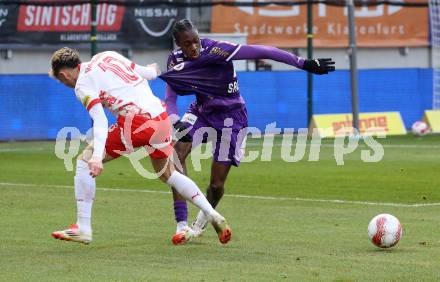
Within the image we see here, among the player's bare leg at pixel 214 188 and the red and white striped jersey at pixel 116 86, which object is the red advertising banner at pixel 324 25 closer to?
the player's bare leg at pixel 214 188

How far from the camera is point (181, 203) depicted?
12.3 metres

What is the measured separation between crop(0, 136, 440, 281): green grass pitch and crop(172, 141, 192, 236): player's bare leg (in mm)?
237

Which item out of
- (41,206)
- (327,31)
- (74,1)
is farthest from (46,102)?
(41,206)

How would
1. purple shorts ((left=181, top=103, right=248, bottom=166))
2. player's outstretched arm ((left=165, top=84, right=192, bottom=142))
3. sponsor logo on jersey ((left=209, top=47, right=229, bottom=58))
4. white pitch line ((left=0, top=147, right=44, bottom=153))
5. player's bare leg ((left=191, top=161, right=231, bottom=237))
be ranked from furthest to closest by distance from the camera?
white pitch line ((left=0, top=147, right=44, bottom=153))
purple shorts ((left=181, top=103, right=248, bottom=166))
player's bare leg ((left=191, top=161, right=231, bottom=237))
player's outstretched arm ((left=165, top=84, right=192, bottom=142))
sponsor logo on jersey ((left=209, top=47, right=229, bottom=58))

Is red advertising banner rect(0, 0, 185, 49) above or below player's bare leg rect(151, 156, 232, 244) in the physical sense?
below

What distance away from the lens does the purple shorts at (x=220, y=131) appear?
41.3 feet

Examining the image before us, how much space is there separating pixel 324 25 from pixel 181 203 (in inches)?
944

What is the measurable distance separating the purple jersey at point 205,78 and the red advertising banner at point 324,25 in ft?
69.4

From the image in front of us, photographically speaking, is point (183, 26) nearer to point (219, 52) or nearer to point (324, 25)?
point (219, 52)

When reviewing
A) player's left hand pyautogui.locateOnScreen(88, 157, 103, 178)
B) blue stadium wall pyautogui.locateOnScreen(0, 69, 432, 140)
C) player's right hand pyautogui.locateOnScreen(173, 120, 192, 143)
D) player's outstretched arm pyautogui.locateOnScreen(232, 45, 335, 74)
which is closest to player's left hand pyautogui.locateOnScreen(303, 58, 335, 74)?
player's outstretched arm pyautogui.locateOnScreen(232, 45, 335, 74)

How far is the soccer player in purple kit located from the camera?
483 inches

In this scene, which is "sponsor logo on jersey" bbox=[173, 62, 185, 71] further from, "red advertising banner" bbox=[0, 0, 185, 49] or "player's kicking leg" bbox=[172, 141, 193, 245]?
"red advertising banner" bbox=[0, 0, 185, 49]

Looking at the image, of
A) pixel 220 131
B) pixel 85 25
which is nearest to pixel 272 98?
pixel 85 25

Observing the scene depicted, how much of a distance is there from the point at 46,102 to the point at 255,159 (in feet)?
24.7
